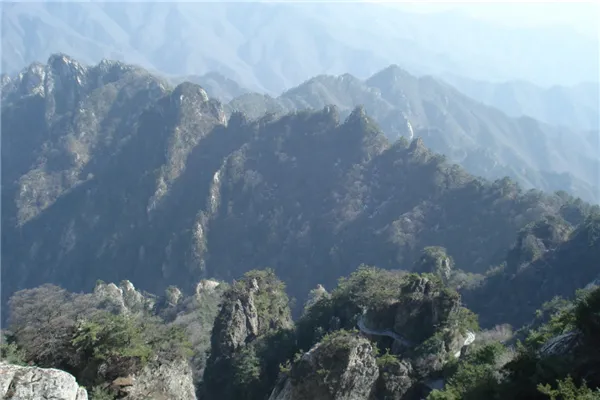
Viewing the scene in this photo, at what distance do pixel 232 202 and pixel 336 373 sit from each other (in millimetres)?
61942

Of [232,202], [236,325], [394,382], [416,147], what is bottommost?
[394,382]

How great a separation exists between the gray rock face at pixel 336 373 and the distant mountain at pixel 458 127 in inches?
4685

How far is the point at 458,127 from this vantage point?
177 metres

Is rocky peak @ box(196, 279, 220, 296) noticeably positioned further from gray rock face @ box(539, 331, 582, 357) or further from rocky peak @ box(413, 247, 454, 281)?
A: gray rock face @ box(539, 331, 582, 357)

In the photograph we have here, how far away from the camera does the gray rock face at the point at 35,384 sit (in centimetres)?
1227

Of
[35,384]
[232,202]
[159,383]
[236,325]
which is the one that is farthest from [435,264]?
[35,384]

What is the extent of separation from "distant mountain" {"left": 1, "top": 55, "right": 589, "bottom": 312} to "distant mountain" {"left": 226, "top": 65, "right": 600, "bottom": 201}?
48421mm

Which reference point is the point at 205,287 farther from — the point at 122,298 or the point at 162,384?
the point at 162,384

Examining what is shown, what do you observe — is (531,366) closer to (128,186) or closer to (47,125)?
(128,186)

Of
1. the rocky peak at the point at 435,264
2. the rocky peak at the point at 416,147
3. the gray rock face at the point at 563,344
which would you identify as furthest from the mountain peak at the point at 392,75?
the gray rock face at the point at 563,344

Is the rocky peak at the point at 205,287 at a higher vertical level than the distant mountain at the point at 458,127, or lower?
lower

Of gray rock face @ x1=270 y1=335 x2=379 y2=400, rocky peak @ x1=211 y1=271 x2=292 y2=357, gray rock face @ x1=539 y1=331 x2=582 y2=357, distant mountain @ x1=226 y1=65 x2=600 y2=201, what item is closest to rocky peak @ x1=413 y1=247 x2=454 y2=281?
rocky peak @ x1=211 y1=271 x2=292 y2=357

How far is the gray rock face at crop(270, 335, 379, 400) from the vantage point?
59.9 ft

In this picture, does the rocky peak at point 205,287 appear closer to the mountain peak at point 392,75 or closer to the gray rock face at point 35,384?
the gray rock face at point 35,384
